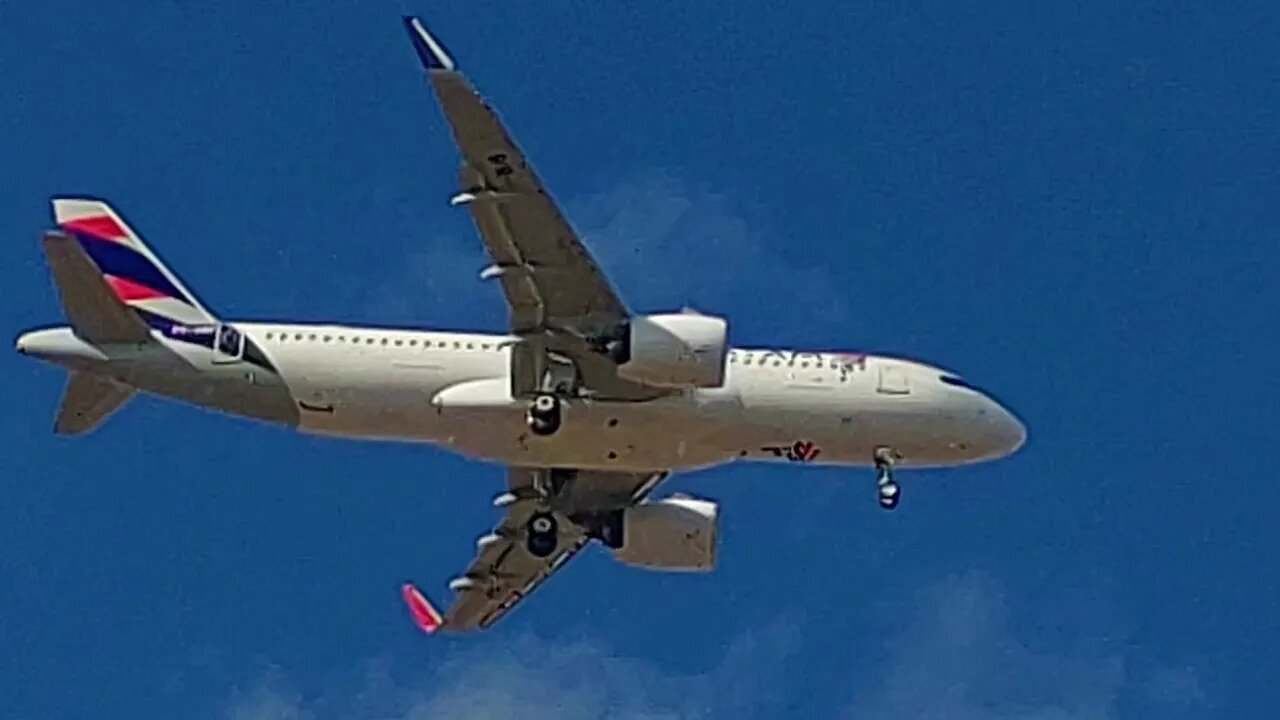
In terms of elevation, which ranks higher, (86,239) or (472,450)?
(86,239)

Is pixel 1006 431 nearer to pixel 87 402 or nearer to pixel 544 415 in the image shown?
pixel 544 415

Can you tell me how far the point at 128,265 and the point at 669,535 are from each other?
600 inches

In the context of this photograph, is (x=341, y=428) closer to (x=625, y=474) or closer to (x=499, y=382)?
(x=499, y=382)

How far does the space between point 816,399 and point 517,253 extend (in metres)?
8.04

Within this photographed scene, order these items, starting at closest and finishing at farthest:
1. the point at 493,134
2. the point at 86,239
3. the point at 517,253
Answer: the point at 493,134 < the point at 517,253 < the point at 86,239

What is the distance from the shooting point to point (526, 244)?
63.2 metres

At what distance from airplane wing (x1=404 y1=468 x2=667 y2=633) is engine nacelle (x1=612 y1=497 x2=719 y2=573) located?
537 millimetres

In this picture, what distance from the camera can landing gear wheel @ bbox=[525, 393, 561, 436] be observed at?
65.4 meters

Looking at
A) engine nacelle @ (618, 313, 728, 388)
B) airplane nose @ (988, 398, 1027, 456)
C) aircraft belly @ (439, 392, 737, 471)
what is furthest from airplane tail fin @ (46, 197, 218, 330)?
airplane nose @ (988, 398, 1027, 456)

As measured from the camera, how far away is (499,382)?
6562 centimetres

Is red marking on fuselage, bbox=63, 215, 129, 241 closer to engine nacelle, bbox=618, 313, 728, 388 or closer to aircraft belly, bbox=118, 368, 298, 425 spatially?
aircraft belly, bbox=118, 368, 298, 425

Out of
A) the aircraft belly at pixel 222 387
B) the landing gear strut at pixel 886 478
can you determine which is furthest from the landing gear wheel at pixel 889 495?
the aircraft belly at pixel 222 387

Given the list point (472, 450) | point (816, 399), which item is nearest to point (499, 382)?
point (472, 450)

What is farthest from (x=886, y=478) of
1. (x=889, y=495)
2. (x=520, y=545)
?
(x=520, y=545)
